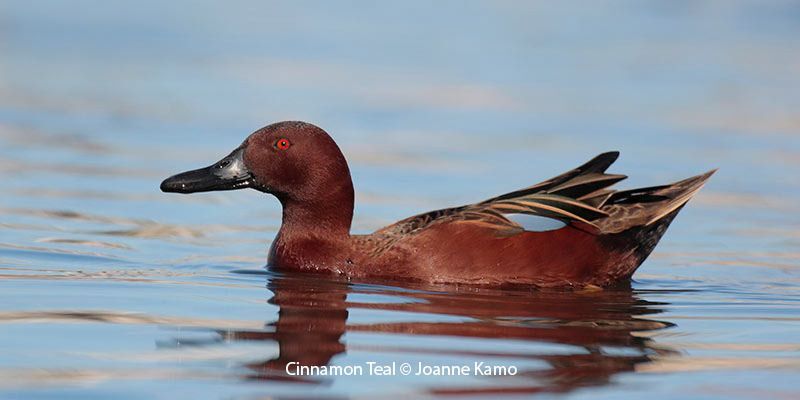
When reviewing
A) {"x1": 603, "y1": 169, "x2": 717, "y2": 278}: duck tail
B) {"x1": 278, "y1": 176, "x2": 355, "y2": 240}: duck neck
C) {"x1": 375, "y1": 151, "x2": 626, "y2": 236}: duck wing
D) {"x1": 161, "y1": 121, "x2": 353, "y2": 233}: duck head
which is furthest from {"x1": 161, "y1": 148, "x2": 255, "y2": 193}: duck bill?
{"x1": 603, "y1": 169, "x2": 717, "y2": 278}: duck tail

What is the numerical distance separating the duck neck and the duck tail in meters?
1.49

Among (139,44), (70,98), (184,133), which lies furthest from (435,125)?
(139,44)

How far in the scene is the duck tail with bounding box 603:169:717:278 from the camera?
7977 mm

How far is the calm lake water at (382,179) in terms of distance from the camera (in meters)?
5.41

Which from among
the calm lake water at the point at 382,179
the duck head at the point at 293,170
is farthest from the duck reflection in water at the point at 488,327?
the duck head at the point at 293,170

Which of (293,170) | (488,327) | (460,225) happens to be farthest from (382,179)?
(488,327)

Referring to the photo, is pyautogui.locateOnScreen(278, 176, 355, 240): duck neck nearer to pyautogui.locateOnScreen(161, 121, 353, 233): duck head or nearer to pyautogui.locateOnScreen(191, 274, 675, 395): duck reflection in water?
pyautogui.locateOnScreen(161, 121, 353, 233): duck head

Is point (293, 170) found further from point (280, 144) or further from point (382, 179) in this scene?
point (382, 179)

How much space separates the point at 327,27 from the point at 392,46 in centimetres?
151

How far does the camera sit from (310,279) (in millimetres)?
7609

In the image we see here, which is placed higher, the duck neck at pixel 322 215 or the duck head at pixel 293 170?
the duck head at pixel 293 170

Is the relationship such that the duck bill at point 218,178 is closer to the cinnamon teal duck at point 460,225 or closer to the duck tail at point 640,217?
the cinnamon teal duck at point 460,225

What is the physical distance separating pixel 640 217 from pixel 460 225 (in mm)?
1067

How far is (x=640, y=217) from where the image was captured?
26.1ft
